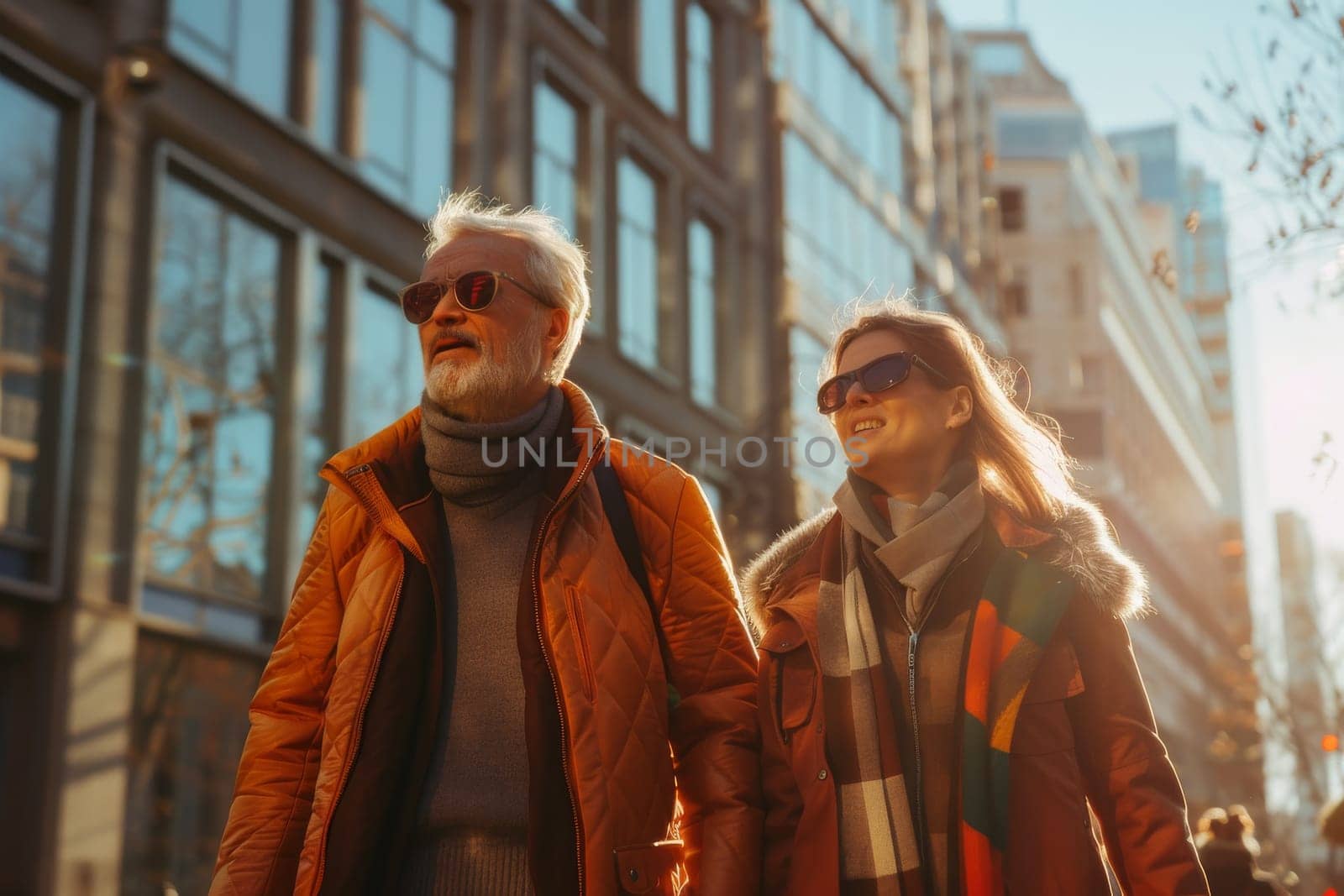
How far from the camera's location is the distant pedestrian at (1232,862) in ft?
26.8

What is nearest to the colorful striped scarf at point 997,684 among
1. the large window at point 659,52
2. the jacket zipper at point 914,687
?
the jacket zipper at point 914,687

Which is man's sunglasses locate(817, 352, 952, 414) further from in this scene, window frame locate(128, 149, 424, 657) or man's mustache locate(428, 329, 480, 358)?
window frame locate(128, 149, 424, 657)

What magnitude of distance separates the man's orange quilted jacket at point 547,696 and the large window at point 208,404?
12224 millimetres

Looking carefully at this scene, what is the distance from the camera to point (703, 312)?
3150 centimetres

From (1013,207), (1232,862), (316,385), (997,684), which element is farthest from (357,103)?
(1013,207)

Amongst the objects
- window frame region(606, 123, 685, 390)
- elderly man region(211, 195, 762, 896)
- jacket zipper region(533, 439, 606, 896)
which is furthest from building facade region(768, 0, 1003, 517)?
jacket zipper region(533, 439, 606, 896)

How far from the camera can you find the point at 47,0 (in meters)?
16.0

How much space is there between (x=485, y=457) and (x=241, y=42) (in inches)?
582

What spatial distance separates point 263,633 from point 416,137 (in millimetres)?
6732

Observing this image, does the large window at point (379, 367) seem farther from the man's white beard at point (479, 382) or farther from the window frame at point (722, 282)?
the man's white beard at point (479, 382)

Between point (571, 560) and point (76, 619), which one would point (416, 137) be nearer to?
point (76, 619)

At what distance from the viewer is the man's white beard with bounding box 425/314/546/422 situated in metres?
4.87

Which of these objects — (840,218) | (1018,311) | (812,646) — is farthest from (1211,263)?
(1018,311)

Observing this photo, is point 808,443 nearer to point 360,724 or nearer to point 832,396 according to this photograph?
point 832,396
